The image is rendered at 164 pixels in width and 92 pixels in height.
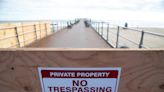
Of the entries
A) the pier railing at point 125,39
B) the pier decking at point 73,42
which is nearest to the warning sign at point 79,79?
the pier railing at point 125,39

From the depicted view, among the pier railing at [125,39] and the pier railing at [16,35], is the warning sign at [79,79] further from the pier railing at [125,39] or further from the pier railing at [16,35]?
the pier railing at [16,35]

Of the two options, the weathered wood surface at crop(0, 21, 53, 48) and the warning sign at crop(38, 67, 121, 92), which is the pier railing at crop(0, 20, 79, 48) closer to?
the weathered wood surface at crop(0, 21, 53, 48)

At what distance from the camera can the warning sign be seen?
713mm

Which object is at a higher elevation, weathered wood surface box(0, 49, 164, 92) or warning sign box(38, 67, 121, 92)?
weathered wood surface box(0, 49, 164, 92)

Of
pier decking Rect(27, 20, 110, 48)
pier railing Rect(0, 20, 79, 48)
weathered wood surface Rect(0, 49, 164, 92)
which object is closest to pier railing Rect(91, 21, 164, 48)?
pier decking Rect(27, 20, 110, 48)

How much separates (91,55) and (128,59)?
0.68 feet

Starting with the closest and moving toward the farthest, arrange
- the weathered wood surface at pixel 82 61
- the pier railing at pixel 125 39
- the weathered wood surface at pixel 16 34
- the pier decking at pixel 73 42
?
the weathered wood surface at pixel 82 61
the pier railing at pixel 125 39
the weathered wood surface at pixel 16 34
the pier decking at pixel 73 42

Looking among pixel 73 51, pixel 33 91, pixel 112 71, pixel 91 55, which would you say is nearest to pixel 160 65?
pixel 112 71

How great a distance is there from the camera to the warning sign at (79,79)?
71 cm

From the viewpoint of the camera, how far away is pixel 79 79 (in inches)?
28.6

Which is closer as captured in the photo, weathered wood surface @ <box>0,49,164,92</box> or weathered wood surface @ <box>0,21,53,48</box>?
weathered wood surface @ <box>0,49,164,92</box>

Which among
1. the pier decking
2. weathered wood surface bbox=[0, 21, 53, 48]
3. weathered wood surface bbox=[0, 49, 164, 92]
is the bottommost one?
the pier decking

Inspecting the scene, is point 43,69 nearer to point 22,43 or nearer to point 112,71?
point 112,71

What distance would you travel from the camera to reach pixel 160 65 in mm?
714
